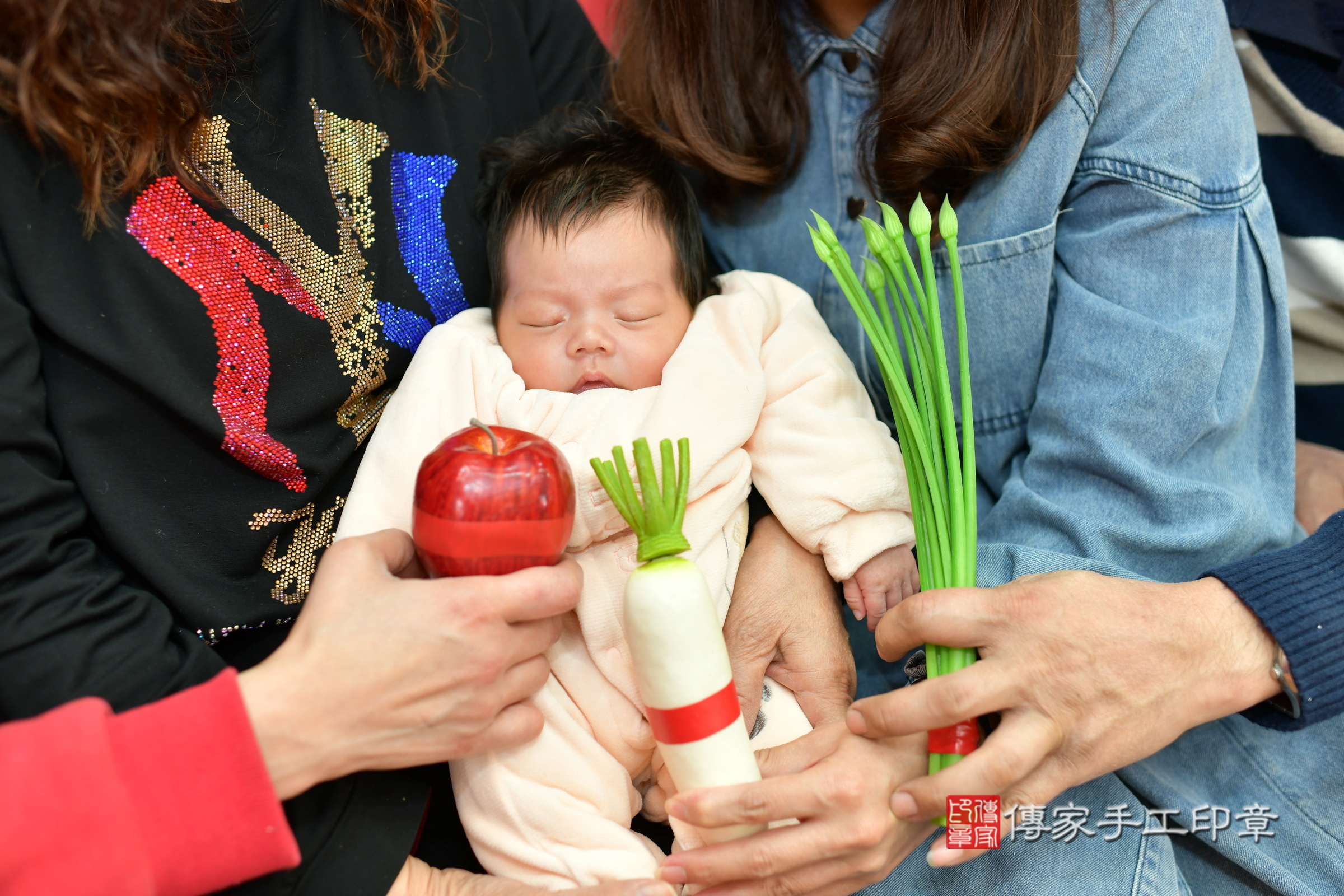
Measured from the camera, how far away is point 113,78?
89 centimetres

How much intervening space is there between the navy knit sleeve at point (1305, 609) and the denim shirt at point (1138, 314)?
105 millimetres

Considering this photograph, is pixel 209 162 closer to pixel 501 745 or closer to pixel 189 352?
pixel 189 352

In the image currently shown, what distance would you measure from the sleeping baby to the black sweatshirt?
10 centimetres

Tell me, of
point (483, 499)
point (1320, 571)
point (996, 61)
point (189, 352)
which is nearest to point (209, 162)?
point (189, 352)

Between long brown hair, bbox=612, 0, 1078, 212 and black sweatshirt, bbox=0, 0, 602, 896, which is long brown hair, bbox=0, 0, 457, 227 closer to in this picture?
black sweatshirt, bbox=0, 0, 602, 896

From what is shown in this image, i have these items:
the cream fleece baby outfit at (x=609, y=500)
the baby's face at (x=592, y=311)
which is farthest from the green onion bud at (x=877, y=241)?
the baby's face at (x=592, y=311)

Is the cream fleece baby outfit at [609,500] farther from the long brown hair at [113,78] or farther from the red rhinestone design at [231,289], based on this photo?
the long brown hair at [113,78]

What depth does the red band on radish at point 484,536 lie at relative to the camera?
2.75 feet

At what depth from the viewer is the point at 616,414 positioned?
110 centimetres

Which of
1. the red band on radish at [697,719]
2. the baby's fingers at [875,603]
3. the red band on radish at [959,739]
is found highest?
the red band on radish at [697,719]

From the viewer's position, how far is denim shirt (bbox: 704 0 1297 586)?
1.11 meters

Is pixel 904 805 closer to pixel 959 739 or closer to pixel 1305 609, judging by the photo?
pixel 959 739

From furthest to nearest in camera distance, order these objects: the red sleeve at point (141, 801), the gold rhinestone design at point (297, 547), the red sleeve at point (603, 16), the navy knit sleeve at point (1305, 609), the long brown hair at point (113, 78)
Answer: the red sleeve at point (603, 16) < the gold rhinestone design at point (297, 547) < the navy knit sleeve at point (1305, 609) < the long brown hair at point (113, 78) < the red sleeve at point (141, 801)

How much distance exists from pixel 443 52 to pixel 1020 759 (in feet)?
3.90
